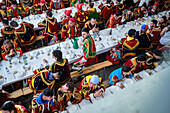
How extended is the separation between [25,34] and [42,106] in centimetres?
277

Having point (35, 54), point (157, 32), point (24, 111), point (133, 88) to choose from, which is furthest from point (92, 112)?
point (157, 32)

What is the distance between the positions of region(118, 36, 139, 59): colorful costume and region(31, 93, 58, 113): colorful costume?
2.48 metres

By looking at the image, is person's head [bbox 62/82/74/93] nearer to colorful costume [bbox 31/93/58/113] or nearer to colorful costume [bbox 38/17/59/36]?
colorful costume [bbox 31/93/58/113]

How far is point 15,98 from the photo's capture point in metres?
3.60

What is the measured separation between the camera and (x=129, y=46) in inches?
172

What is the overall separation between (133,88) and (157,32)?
5006 millimetres

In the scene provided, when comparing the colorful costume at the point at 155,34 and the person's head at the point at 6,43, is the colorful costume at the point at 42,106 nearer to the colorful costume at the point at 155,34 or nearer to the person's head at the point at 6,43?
the person's head at the point at 6,43

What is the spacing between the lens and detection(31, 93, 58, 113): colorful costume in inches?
112

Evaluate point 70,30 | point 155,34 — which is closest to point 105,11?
point 70,30

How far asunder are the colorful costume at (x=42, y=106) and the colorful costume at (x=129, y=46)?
2.48 meters

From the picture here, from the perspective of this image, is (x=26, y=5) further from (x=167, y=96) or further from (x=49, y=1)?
(x=167, y=96)

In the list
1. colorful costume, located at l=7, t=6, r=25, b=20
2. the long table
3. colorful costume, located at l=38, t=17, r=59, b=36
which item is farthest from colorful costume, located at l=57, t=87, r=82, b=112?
colorful costume, located at l=7, t=6, r=25, b=20

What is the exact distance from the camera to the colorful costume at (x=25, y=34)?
4.84 metres

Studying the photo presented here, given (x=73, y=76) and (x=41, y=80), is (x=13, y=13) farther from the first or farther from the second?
(x=41, y=80)
